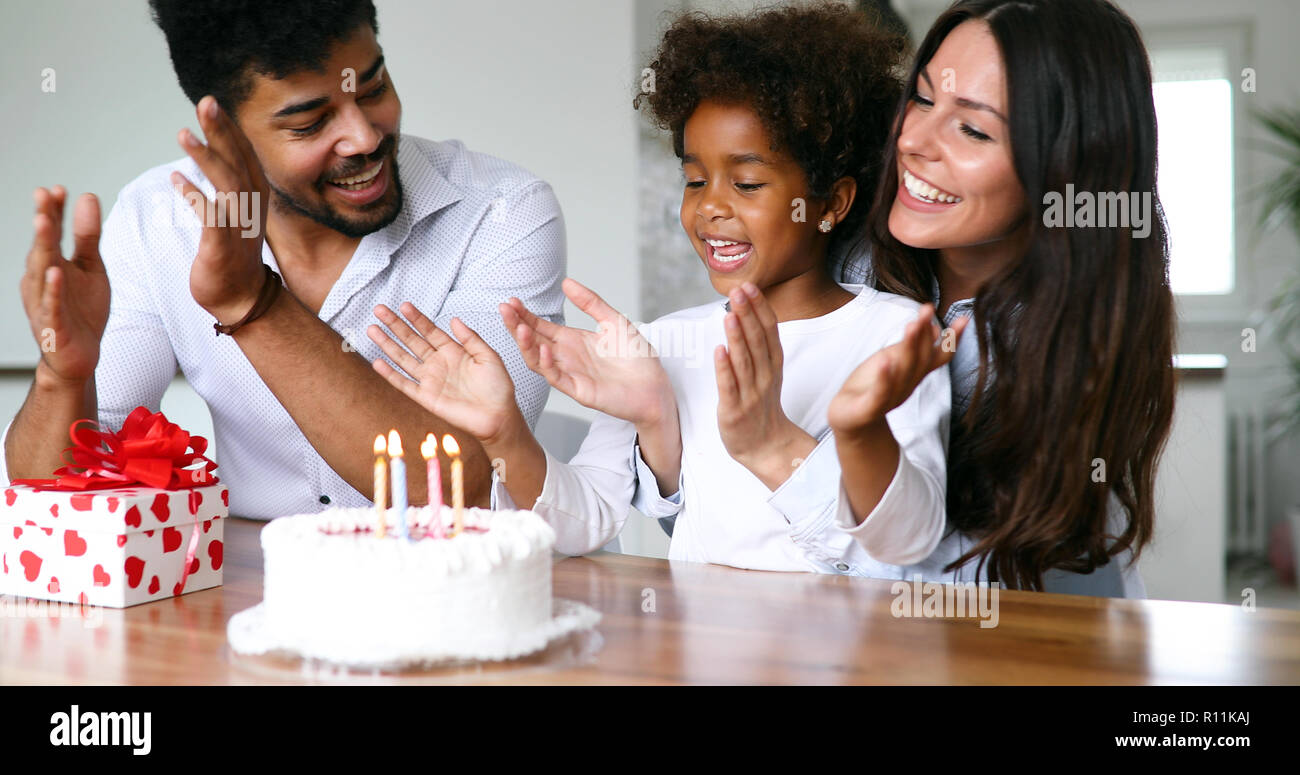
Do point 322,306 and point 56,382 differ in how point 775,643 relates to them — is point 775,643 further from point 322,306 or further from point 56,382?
point 322,306

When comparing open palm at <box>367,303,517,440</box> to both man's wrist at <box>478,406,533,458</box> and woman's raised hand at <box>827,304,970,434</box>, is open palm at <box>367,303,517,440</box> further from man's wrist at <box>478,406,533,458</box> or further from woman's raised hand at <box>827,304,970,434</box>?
woman's raised hand at <box>827,304,970,434</box>

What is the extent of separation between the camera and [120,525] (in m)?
1.13

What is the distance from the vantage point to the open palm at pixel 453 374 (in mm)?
1445

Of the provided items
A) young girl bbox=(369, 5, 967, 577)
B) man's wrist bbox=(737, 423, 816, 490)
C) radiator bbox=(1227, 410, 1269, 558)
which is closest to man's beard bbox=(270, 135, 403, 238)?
young girl bbox=(369, 5, 967, 577)

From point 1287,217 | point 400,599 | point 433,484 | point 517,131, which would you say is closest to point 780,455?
point 433,484

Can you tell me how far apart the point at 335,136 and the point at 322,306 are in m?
0.31

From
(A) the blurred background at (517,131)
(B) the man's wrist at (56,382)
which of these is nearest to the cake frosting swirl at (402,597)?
(B) the man's wrist at (56,382)

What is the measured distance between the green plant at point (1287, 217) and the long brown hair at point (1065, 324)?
285 centimetres

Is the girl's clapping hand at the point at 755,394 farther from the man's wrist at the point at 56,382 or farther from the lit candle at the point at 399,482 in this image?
the man's wrist at the point at 56,382

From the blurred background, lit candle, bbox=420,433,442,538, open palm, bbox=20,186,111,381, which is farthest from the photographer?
the blurred background

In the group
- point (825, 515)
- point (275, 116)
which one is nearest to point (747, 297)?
point (825, 515)

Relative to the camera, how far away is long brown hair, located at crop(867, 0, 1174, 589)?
1.40 m

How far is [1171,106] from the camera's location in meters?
4.51
